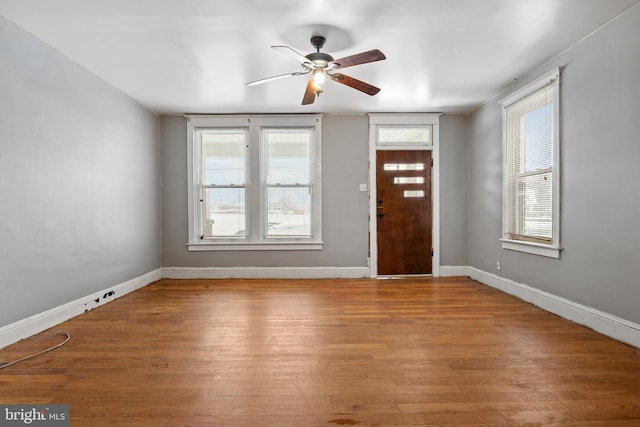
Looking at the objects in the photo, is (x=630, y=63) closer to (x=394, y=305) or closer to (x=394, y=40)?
(x=394, y=40)

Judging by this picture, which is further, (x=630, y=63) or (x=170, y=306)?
(x=170, y=306)

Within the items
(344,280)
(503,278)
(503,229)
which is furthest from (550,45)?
(344,280)

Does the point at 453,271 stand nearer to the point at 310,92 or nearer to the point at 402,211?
the point at 402,211

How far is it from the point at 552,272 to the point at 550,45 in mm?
2254

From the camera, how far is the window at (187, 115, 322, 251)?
17.4 ft

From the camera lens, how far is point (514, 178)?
421cm

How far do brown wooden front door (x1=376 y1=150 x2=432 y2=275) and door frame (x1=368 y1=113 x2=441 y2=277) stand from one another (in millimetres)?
70

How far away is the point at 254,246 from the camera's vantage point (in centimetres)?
530

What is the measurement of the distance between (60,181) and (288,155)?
118 inches

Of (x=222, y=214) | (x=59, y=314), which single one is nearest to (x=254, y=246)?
(x=222, y=214)

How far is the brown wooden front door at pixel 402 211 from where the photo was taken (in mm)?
5301

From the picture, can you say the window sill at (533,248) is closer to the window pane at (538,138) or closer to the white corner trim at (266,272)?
the window pane at (538,138)
